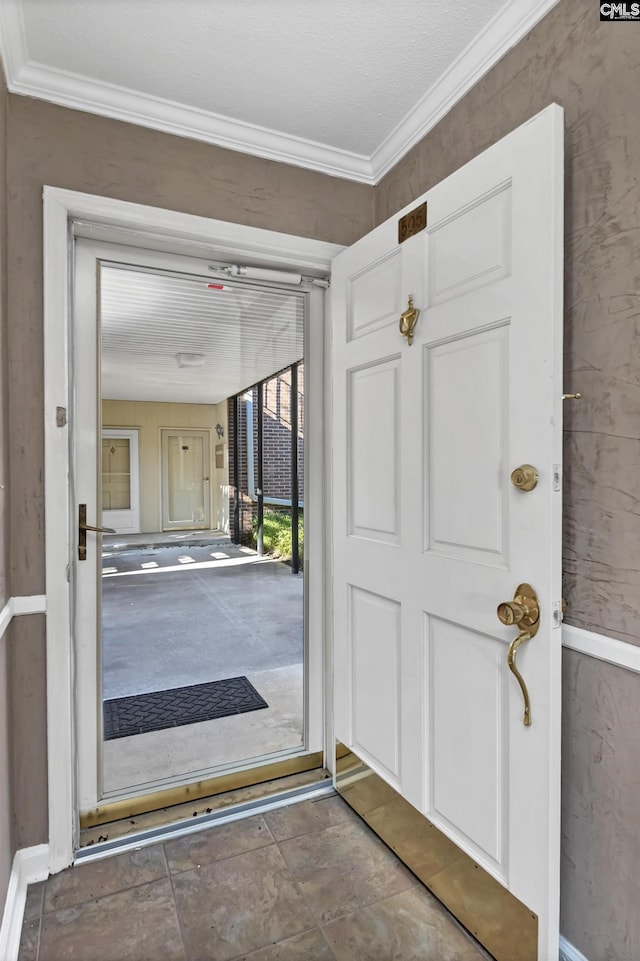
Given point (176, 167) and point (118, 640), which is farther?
point (118, 640)

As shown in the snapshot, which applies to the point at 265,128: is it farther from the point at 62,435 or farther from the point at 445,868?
the point at 445,868

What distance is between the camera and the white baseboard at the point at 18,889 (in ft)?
4.36

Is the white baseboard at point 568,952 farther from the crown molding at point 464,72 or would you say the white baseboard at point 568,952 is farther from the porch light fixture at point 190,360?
the porch light fixture at point 190,360

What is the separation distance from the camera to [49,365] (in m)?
1.62

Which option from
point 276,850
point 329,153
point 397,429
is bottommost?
point 276,850

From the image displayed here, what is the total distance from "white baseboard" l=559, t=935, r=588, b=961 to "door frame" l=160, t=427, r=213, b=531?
1894mm

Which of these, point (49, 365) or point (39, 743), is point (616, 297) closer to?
point (49, 365)

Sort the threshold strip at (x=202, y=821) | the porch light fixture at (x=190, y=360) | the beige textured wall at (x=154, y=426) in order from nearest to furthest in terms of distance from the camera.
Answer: the threshold strip at (x=202, y=821) < the beige textured wall at (x=154, y=426) < the porch light fixture at (x=190, y=360)

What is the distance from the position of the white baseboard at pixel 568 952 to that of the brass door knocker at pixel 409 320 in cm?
163

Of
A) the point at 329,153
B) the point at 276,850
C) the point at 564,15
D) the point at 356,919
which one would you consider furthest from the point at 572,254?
the point at 276,850

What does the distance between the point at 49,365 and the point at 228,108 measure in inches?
40.6

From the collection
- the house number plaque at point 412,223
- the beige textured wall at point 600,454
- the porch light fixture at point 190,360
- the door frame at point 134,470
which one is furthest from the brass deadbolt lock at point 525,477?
the porch light fixture at point 190,360

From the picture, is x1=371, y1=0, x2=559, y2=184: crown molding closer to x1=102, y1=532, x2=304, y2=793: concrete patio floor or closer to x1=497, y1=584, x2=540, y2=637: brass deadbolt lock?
x1=497, y1=584, x2=540, y2=637: brass deadbolt lock

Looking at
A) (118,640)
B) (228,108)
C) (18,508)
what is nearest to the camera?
(18,508)
